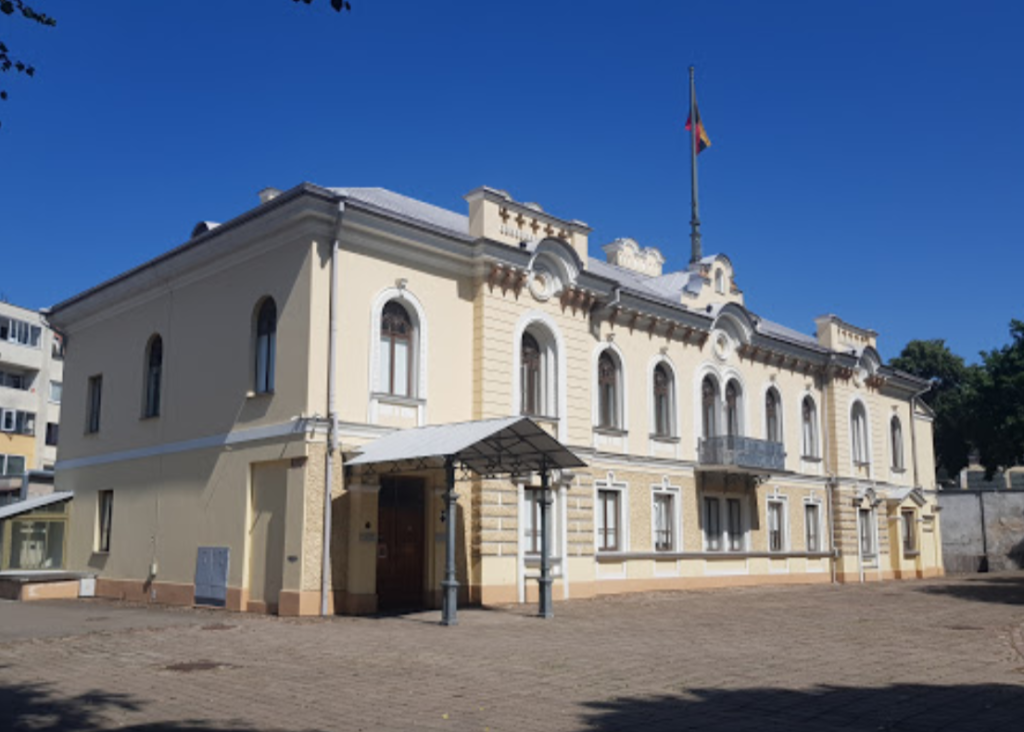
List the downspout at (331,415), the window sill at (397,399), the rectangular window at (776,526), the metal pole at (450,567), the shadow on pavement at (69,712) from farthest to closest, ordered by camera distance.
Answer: the rectangular window at (776,526) < the window sill at (397,399) < the downspout at (331,415) < the metal pole at (450,567) < the shadow on pavement at (69,712)

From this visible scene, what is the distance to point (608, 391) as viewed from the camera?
25984mm

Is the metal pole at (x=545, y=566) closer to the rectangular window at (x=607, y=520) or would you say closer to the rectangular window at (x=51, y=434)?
the rectangular window at (x=607, y=520)

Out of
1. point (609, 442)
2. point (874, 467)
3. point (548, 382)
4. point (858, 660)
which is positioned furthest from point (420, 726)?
point (874, 467)

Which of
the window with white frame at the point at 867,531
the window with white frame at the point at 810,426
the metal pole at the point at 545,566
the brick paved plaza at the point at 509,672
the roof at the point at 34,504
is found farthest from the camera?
the window with white frame at the point at 867,531

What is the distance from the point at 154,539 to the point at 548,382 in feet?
32.5

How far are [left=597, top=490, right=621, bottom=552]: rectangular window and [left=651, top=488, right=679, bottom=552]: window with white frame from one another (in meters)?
1.44

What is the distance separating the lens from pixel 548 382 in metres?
23.6

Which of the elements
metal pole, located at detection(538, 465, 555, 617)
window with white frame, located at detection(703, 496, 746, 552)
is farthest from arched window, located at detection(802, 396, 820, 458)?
metal pole, located at detection(538, 465, 555, 617)

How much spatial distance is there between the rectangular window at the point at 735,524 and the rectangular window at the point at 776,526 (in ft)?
5.44

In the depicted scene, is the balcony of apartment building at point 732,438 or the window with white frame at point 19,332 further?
the window with white frame at point 19,332

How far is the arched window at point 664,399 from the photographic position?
27.5m

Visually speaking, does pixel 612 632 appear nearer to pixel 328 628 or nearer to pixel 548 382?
pixel 328 628

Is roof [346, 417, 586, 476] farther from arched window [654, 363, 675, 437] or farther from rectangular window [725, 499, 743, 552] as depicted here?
rectangular window [725, 499, 743, 552]

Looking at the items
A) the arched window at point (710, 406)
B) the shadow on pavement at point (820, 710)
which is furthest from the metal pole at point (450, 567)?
the arched window at point (710, 406)
